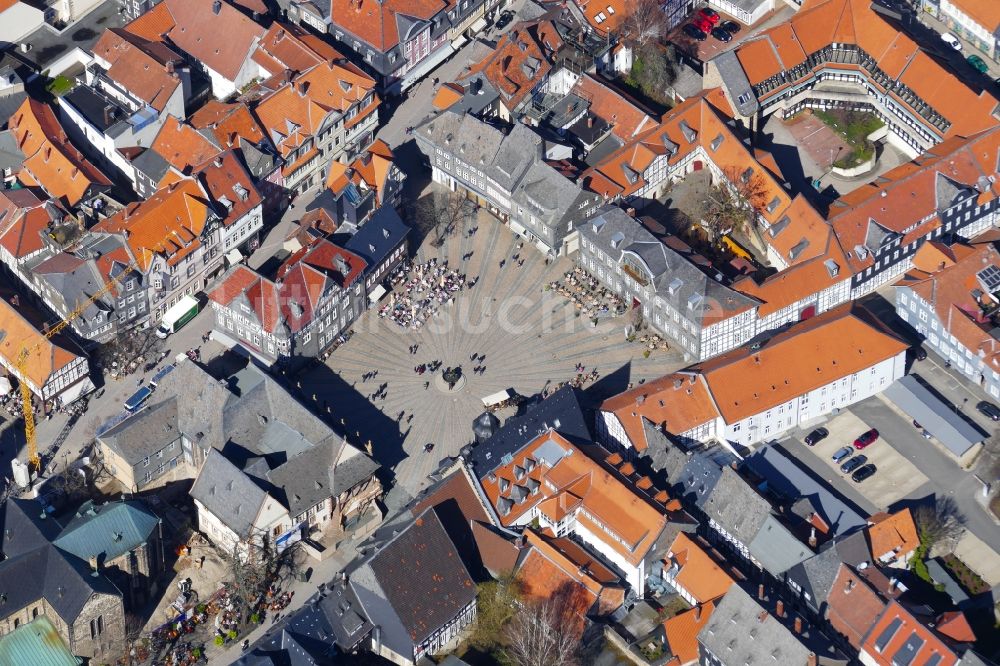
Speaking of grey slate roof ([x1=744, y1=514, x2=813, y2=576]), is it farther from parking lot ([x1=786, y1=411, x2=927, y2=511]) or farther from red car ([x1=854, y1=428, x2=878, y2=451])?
red car ([x1=854, y1=428, x2=878, y2=451])

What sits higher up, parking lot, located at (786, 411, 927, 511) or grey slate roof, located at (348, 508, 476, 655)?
parking lot, located at (786, 411, 927, 511)

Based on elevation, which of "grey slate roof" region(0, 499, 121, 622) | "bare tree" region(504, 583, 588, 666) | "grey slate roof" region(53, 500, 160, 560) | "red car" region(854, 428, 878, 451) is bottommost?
"grey slate roof" region(0, 499, 121, 622)

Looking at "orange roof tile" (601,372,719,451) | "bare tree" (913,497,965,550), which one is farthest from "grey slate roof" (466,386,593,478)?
"bare tree" (913,497,965,550)

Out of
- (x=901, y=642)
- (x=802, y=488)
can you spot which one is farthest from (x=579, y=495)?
(x=901, y=642)

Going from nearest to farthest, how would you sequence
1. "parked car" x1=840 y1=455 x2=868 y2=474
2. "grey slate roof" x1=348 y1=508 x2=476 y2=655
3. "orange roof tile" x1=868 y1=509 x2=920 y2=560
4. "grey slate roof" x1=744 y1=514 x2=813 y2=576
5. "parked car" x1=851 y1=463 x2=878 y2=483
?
1. "grey slate roof" x1=348 y1=508 x2=476 y2=655
2. "grey slate roof" x1=744 y1=514 x2=813 y2=576
3. "orange roof tile" x1=868 y1=509 x2=920 y2=560
4. "parked car" x1=851 y1=463 x2=878 y2=483
5. "parked car" x1=840 y1=455 x2=868 y2=474

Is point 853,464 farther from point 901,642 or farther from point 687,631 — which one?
point 687,631

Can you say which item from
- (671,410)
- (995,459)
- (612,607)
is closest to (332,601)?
(612,607)
